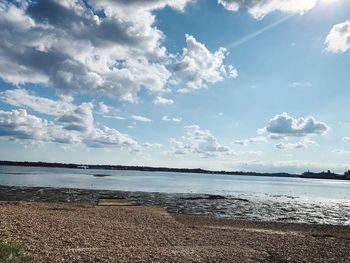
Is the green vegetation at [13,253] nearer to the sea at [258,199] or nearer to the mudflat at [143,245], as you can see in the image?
the mudflat at [143,245]

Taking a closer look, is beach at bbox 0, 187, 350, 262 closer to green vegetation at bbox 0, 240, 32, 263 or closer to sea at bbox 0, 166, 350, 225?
green vegetation at bbox 0, 240, 32, 263

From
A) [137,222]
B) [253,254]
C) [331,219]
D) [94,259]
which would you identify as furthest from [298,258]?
[331,219]

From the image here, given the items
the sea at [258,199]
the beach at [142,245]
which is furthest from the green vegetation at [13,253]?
the sea at [258,199]

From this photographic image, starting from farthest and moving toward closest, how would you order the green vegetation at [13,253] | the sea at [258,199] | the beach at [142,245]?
the sea at [258,199], the beach at [142,245], the green vegetation at [13,253]

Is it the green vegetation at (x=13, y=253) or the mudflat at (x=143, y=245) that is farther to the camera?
the mudflat at (x=143, y=245)

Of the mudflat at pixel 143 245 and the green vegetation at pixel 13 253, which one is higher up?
the green vegetation at pixel 13 253

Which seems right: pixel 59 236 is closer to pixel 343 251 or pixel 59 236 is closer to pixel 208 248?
pixel 208 248

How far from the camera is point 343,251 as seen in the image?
18469mm

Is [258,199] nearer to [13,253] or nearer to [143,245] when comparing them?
[143,245]

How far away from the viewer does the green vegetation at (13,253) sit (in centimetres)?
1148

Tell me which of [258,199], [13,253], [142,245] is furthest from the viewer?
[258,199]

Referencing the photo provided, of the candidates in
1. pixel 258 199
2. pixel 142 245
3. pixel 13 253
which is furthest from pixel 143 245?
pixel 258 199

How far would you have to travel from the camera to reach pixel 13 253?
39.9ft

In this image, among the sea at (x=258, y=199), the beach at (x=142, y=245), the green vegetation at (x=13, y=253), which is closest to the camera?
the green vegetation at (x=13, y=253)
